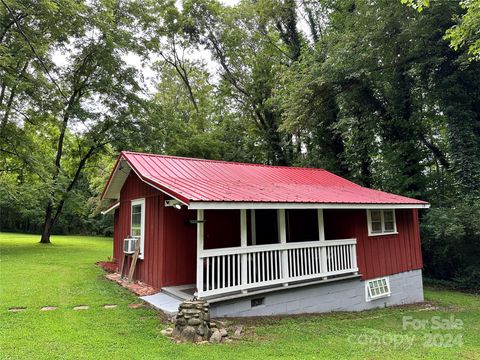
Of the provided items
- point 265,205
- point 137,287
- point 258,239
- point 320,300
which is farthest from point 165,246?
point 320,300

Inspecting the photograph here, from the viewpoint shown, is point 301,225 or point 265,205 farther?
point 301,225

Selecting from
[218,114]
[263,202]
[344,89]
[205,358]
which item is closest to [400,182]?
[344,89]

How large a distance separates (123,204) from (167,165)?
8.59 feet

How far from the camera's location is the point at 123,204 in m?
→ 10.2

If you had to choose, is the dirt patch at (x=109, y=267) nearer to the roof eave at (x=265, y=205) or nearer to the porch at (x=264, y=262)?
the porch at (x=264, y=262)

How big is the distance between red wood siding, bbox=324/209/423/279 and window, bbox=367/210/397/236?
0.16 meters

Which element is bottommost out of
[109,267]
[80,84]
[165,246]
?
[109,267]

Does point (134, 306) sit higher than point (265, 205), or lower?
lower

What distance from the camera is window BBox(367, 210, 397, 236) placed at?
30.6 ft

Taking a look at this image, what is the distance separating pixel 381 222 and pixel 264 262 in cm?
447

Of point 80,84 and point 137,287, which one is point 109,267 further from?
point 80,84

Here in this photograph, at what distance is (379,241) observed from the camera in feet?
30.8

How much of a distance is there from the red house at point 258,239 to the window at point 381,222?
3 cm

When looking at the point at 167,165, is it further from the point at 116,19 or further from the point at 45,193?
the point at 116,19
